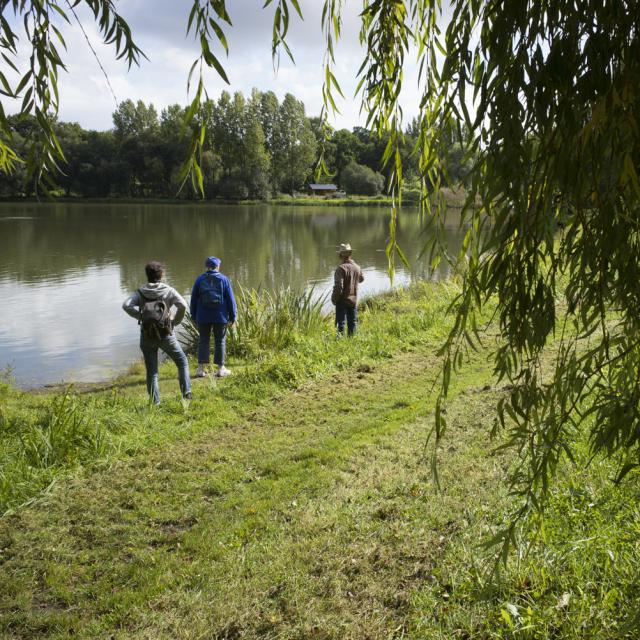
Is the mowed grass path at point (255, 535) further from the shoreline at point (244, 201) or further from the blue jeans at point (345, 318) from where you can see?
the shoreline at point (244, 201)

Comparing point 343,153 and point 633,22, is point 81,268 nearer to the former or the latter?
point 633,22

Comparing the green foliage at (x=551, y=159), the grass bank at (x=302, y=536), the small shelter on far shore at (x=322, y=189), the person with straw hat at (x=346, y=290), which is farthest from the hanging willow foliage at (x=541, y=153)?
the small shelter on far shore at (x=322, y=189)

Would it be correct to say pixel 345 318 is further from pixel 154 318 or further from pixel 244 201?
pixel 244 201

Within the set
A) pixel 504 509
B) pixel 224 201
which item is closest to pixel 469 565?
pixel 504 509

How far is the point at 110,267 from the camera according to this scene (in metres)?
24.6

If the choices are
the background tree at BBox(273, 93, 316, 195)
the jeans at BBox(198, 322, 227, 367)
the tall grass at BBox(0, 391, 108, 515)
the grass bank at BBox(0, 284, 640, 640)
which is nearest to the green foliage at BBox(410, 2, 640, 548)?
the grass bank at BBox(0, 284, 640, 640)

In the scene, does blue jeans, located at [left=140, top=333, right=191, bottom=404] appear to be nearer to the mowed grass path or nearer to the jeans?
the jeans

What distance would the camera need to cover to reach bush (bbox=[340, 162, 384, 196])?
91.9 meters

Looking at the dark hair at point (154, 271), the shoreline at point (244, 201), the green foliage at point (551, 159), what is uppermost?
the shoreline at point (244, 201)

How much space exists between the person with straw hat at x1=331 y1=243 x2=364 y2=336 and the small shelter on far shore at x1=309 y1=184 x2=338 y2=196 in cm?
8810

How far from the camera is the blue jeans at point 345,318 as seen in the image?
10.5 metres

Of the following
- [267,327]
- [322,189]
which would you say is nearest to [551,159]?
[267,327]

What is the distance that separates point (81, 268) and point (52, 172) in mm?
23616

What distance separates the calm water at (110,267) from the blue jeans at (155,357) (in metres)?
3.44
